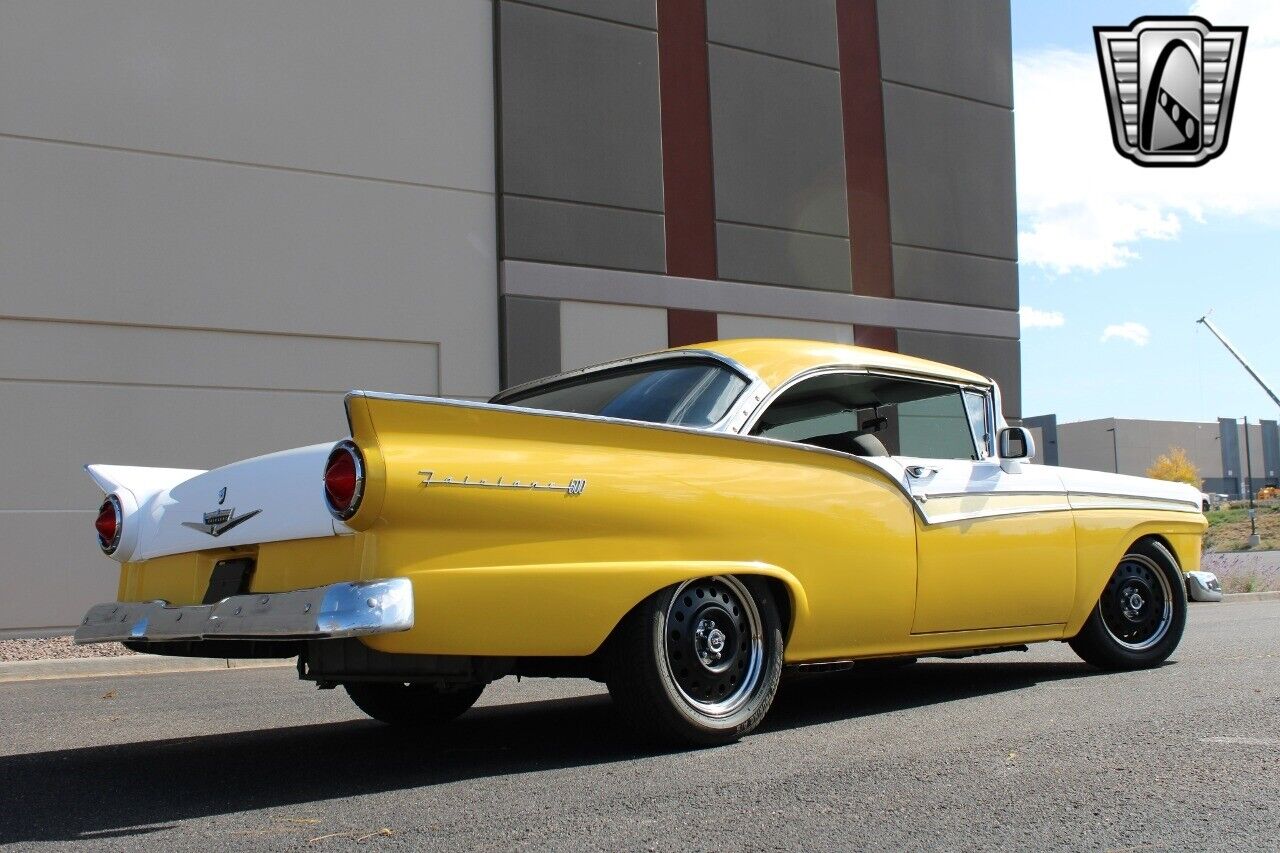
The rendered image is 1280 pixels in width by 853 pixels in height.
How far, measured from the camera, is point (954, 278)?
18.7 m

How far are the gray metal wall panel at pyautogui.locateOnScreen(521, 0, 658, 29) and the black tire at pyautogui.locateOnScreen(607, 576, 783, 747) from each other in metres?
12.1

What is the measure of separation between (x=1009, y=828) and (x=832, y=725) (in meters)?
1.78

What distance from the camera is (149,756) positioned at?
16.5 feet

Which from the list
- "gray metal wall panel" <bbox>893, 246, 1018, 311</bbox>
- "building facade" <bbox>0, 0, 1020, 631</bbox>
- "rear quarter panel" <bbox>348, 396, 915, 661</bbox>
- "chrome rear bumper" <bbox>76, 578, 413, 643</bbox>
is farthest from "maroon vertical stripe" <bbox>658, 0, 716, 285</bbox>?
"chrome rear bumper" <bbox>76, 578, 413, 643</bbox>

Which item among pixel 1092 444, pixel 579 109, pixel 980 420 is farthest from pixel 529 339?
pixel 1092 444

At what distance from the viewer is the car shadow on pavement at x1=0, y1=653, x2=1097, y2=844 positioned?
3.86m

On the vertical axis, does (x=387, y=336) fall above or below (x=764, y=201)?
below

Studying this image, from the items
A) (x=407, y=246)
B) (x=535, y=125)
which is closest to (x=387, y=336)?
(x=407, y=246)

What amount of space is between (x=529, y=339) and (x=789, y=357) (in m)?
9.62

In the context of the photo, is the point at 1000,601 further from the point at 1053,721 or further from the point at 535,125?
the point at 535,125

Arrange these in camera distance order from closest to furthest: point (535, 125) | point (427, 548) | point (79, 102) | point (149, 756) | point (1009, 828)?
→ point (1009, 828)
point (427, 548)
point (149, 756)
point (79, 102)
point (535, 125)

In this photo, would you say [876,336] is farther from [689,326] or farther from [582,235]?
[582,235]

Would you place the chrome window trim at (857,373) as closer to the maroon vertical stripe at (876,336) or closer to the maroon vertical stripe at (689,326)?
the maroon vertical stripe at (689,326)

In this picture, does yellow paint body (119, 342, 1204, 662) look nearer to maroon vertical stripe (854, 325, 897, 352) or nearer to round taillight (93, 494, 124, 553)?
round taillight (93, 494, 124, 553)
